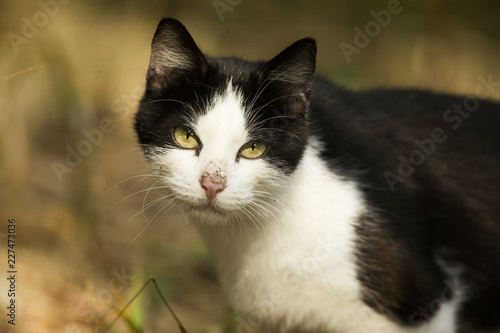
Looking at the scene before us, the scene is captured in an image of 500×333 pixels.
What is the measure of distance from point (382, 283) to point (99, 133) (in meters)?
2.01

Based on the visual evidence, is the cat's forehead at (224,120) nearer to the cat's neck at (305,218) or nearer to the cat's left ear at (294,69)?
the cat's left ear at (294,69)

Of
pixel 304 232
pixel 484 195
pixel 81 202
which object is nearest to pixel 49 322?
pixel 81 202

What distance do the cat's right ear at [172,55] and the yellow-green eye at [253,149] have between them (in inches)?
11.7

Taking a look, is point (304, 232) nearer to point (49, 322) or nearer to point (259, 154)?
point (259, 154)

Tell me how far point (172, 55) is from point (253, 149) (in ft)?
1.38
